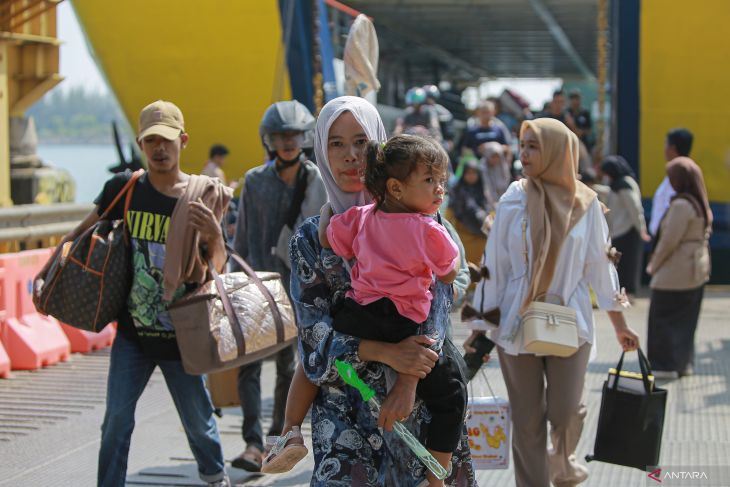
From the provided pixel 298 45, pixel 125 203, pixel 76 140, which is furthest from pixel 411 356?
pixel 76 140

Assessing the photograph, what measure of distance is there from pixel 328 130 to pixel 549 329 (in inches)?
70.7

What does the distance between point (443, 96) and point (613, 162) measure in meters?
15.1

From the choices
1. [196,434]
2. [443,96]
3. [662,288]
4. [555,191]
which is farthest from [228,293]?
[443,96]

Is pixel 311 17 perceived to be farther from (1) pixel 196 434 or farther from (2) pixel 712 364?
(1) pixel 196 434

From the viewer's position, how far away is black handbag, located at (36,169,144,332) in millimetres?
5160

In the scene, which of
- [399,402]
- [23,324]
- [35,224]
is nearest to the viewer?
[399,402]

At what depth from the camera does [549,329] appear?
5.07 meters

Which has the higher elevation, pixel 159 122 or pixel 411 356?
pixel 159 122

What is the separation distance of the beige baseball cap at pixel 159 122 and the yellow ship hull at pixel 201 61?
9502 mm

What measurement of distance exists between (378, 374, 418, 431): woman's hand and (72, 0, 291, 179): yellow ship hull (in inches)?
459

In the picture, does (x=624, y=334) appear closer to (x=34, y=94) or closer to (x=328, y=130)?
(x=328, y=130)

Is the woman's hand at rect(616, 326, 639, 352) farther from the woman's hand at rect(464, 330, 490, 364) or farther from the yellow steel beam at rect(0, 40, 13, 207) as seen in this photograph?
the yellow steel beam at rect(0, 40, 13, 207)

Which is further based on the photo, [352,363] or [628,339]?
[628,339]

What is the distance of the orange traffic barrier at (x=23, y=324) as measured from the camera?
30.0ft
